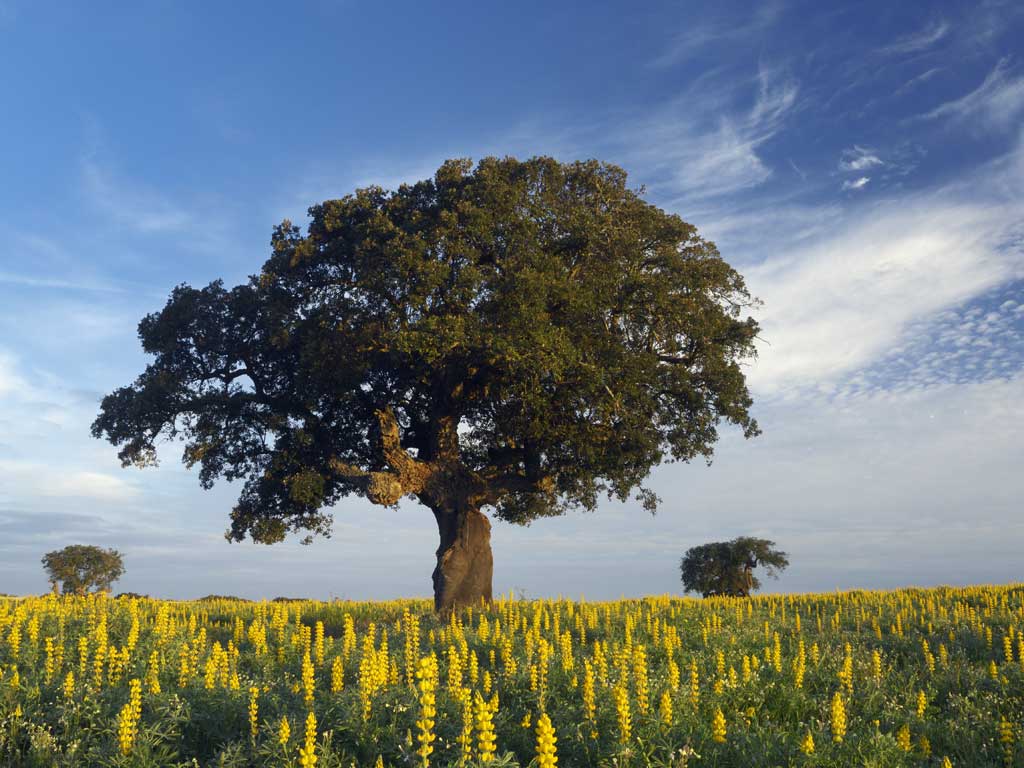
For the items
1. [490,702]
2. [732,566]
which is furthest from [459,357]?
[732,566]

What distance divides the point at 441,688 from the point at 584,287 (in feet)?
46.3

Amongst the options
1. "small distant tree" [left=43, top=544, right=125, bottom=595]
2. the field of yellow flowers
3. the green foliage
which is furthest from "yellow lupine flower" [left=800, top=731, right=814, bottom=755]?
"small distant tree" [left=43, top=544, right=125, bottom=595]

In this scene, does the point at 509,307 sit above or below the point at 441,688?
above

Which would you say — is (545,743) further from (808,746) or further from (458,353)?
(458,353)

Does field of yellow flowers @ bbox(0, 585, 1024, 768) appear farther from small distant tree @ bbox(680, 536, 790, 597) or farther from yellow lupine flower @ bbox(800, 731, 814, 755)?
small distant tree @ bbox(680, 536, 790, 597)

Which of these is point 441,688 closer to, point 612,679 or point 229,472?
point 612,679

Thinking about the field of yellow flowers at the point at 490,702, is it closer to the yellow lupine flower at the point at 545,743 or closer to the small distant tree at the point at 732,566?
the yellow lupine flower at the point at 545,743

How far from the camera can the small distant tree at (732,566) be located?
5316 cm

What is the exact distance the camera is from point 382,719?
8.66m

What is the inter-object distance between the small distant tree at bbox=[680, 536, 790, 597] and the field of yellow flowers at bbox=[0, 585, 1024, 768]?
123 feet

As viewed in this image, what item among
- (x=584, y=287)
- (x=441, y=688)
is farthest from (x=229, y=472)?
(x=441, y=688)

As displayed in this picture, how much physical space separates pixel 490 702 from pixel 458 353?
14.0 meters

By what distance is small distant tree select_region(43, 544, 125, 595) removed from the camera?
185 feet

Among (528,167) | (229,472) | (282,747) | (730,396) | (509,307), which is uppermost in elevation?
(528,167)
